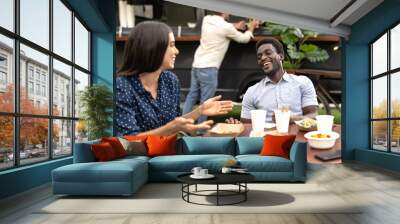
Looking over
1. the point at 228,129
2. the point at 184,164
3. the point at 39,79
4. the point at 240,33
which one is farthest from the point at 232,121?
the point at 39,79

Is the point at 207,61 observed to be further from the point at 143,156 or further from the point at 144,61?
the point at 143,156

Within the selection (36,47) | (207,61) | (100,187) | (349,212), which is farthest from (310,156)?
(36,47)

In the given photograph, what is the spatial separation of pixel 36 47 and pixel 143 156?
189 cm

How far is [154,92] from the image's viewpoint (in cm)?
700

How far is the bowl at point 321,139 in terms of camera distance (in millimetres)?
7145

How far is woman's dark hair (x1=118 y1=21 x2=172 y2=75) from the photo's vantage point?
7.16 m

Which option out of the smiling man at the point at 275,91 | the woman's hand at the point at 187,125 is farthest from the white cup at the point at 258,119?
the woman's hand at the point at 187,125

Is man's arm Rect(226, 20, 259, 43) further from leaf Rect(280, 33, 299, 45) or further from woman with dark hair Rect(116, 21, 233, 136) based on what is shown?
woman with dark hair Rect(116, 21, 233, 136)

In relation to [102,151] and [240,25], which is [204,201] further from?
[240,25]

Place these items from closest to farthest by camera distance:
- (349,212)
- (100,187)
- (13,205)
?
(349,212), (13,205), (100,187)

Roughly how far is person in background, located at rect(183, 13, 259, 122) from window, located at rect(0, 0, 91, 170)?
1941 millimetres

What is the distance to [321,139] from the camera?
736cm

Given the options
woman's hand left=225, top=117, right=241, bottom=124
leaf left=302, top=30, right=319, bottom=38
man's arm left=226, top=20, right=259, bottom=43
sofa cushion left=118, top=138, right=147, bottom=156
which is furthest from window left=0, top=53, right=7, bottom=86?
leaf left=302, top=30, right=319, bottom=38

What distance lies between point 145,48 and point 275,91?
236cm
